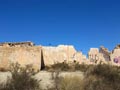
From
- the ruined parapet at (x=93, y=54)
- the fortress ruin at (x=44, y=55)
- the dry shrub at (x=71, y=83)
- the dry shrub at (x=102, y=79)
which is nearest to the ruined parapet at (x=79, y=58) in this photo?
the fortress ruin at (x=44, y=55)

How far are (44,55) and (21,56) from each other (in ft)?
9.27

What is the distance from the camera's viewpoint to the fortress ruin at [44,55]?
26.3m

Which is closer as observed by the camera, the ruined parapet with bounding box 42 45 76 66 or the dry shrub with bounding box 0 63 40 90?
the dry shrub with bounding box 0 63 40 90

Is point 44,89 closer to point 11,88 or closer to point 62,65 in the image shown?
point 11,88

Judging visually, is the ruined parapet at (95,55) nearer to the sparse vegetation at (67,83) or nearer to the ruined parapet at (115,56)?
the ruined parapet at (115,56)

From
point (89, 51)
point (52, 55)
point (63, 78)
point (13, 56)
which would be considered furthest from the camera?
point (89, 51)

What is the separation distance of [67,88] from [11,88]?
2.85 meters

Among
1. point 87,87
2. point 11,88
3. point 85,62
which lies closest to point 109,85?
point 87,87

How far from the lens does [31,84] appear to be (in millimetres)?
15461

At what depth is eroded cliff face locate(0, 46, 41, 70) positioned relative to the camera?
26.2 meters

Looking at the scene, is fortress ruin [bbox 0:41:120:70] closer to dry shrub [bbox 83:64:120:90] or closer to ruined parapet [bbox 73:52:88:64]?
ruined parapet [bbox 73:52:88:64]

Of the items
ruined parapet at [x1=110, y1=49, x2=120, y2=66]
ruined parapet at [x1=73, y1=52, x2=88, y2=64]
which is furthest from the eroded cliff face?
ruined parapet at [x1=110, y1=49, x2=120, y2=66]

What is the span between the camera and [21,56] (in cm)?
2645

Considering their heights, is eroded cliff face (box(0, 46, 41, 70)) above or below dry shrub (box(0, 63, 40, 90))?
above
